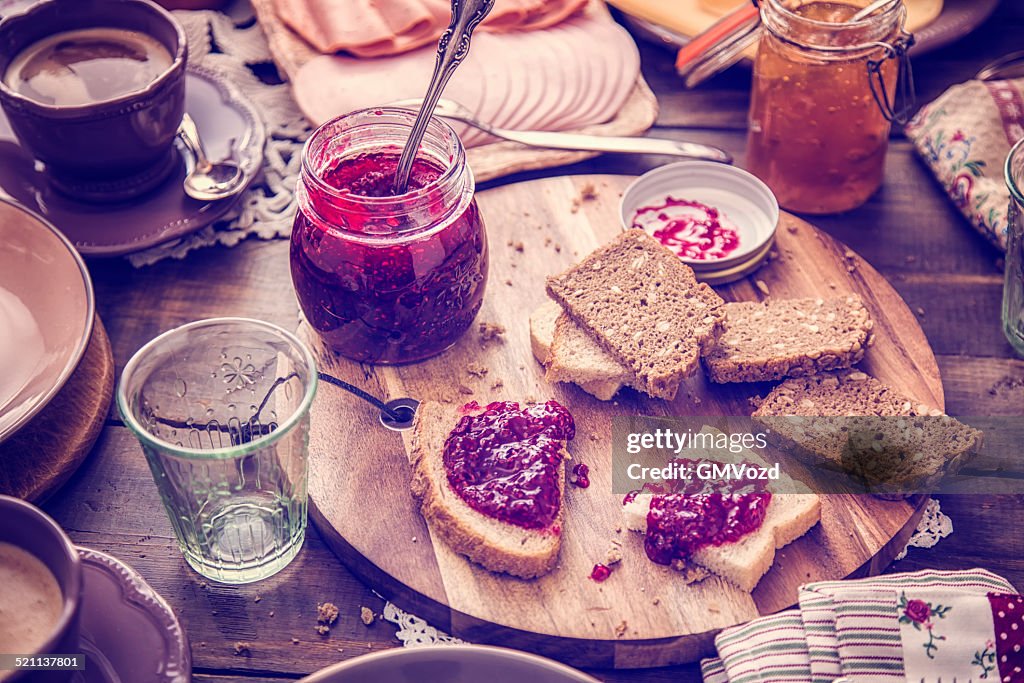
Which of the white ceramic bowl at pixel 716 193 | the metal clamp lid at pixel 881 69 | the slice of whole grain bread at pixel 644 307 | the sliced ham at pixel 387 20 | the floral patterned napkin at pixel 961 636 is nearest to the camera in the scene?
the floral patterned napkin at pixel 961 636

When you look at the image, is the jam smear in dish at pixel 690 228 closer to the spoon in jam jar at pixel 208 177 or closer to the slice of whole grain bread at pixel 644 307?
the slice of whole grain bread at pixel 644 307

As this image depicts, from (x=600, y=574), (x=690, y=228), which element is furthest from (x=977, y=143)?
(x=600, y=574)

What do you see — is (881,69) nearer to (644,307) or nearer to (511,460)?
(644,307)

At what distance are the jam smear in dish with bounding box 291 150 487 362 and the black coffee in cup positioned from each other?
2.65 feet

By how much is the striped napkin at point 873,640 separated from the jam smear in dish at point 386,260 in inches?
40.2

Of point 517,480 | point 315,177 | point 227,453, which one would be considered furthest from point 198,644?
point 315,177

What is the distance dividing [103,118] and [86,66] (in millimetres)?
341

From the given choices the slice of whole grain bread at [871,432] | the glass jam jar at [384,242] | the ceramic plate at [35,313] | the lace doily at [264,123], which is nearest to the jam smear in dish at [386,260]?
the glass jam jar at [384,242]

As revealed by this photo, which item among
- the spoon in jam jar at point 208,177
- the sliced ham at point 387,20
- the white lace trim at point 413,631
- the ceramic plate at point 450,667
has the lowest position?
the white lace trim at point 413,631

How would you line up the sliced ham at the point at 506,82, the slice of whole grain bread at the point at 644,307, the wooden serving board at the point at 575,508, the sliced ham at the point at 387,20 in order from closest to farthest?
the wooden serving board at the point at 575,508 < the slice of whole grain bread at the point at 644,307 < the sliced ham at the point at 506,82 < the sliced ham at the point at 387,20

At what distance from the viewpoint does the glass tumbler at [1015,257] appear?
2.87 meters

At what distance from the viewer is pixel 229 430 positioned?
2701 mm

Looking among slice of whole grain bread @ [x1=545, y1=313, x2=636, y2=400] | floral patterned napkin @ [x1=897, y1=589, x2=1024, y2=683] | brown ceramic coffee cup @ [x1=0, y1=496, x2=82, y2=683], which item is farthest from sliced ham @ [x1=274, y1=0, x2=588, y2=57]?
floral patterned napkin @ [x1=897, y1=589, x2=1024, y2=683]

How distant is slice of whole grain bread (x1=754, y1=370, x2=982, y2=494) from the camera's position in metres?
2.64
